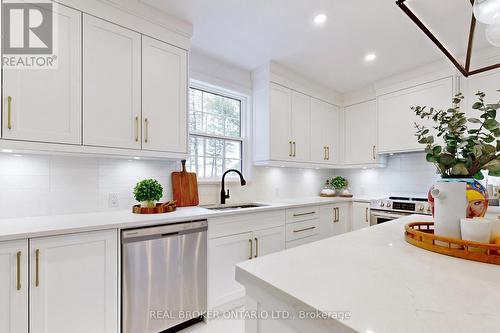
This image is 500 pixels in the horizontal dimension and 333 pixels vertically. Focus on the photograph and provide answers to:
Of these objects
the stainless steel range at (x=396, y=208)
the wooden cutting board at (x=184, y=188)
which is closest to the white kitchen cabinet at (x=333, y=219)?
the stainless steel range at (x=396, y=208)

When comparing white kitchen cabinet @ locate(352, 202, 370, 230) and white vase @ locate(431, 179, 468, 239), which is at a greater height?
white vase @ locate(431, 179, 468, 239)

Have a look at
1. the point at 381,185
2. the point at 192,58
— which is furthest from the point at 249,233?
the point at 381,185

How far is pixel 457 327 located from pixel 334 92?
3.85m

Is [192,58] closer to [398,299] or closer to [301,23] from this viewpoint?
[301,23]

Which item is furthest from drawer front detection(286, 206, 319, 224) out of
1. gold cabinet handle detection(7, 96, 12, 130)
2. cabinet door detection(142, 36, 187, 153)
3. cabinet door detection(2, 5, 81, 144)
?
gold cabinet handle detection(7, 96, 12, 130)

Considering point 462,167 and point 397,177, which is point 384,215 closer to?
point 397,177

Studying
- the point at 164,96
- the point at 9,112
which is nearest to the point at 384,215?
the point at 164,96

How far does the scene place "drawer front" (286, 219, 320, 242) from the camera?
270 centimetres

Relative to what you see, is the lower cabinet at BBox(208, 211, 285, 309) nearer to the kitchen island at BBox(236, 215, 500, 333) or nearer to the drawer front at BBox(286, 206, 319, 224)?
the drawer front at BBox(286, 206, 319, 224)

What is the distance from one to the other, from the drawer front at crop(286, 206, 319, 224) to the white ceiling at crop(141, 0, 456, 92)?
1.79 metres

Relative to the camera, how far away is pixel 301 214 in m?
2.86

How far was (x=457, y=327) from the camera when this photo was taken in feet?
1.51

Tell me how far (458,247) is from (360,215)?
2.57 metres

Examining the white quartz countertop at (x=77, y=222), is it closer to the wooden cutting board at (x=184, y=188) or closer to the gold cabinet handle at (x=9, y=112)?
the wooden cutting board at (x=184, y=188)
